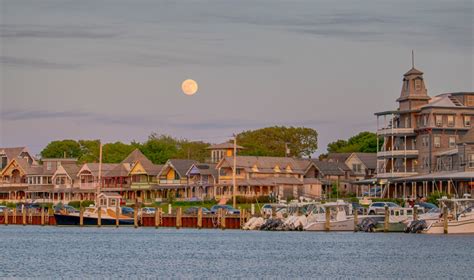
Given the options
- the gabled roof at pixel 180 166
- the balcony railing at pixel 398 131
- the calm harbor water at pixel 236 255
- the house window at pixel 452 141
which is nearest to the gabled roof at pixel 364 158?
the gabled roof at pixel 180 166

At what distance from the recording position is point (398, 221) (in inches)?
3743

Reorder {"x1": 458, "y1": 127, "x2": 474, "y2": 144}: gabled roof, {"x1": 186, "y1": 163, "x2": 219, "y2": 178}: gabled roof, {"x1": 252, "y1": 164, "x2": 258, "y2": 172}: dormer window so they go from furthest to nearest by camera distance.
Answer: {"x1": 186, "y1": 163, "x2": 219, "y2": 178}: gabled roof
{"x1": 252, "y1": 164, "x2": 258, "y2": 172}: dormer window
{"x1": 458, "y1": 127, "x2": 474, "y2": 144}: gabled roof

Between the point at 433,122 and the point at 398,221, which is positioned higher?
the point at 433,122

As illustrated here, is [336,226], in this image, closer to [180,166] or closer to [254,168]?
[254,168]

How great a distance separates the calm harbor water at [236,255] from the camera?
61469 millimetres

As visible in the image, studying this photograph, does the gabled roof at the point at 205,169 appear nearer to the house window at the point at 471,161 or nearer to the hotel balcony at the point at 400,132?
the hotel balcony at the point at 400,132

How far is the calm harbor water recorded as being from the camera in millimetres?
61469

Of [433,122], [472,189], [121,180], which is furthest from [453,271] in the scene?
[121,180]

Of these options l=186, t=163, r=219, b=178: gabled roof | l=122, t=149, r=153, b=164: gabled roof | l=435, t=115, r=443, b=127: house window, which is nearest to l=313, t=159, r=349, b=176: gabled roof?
l=186, t=163, r=219, b=178: gabled roof

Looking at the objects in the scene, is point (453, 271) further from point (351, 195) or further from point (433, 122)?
point (351, 195)

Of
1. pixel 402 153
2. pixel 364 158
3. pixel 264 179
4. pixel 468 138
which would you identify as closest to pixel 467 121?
pixel 402 153

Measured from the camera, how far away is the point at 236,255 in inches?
2901

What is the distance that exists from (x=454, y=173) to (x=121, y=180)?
66708mm

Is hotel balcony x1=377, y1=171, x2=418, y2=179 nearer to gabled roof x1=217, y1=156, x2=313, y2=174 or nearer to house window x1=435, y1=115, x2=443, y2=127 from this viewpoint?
house window x1=435, y1=115, x2=443, y2=127
